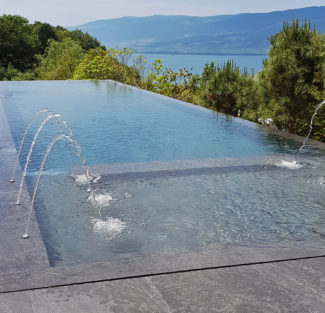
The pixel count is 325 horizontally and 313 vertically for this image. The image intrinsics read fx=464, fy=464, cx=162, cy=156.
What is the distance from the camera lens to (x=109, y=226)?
3.65 m

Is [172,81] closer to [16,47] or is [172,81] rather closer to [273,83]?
[273,83]

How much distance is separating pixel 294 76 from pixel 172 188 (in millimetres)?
4410

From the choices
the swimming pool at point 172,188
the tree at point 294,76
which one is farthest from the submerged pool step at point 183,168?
the tree at point 294,76

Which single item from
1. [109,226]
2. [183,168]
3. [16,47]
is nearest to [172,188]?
[183,168]

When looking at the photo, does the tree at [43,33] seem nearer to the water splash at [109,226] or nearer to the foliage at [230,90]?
the foliage at [230,90]

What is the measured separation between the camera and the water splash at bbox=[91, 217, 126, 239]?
11.6 feet

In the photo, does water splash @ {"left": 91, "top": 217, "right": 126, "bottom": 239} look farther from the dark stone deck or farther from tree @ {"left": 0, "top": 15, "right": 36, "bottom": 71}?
tree @ {"left": 0, "top": 15, "right": 36, "bottom": 71}

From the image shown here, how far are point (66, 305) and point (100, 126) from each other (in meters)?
5.93

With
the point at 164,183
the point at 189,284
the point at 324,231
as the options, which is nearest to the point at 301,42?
the point at 164,183

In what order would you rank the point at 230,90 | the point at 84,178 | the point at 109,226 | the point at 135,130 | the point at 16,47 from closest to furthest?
the point at 109,226 < the point at 84,178 < the point at 135,130 < the point at 230,90 < the point at 16,47

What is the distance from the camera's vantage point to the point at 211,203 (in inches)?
167

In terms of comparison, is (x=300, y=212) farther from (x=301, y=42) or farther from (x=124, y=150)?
(x=301, y=42)

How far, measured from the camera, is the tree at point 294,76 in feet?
26.2

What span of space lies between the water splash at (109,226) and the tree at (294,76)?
538 cm
